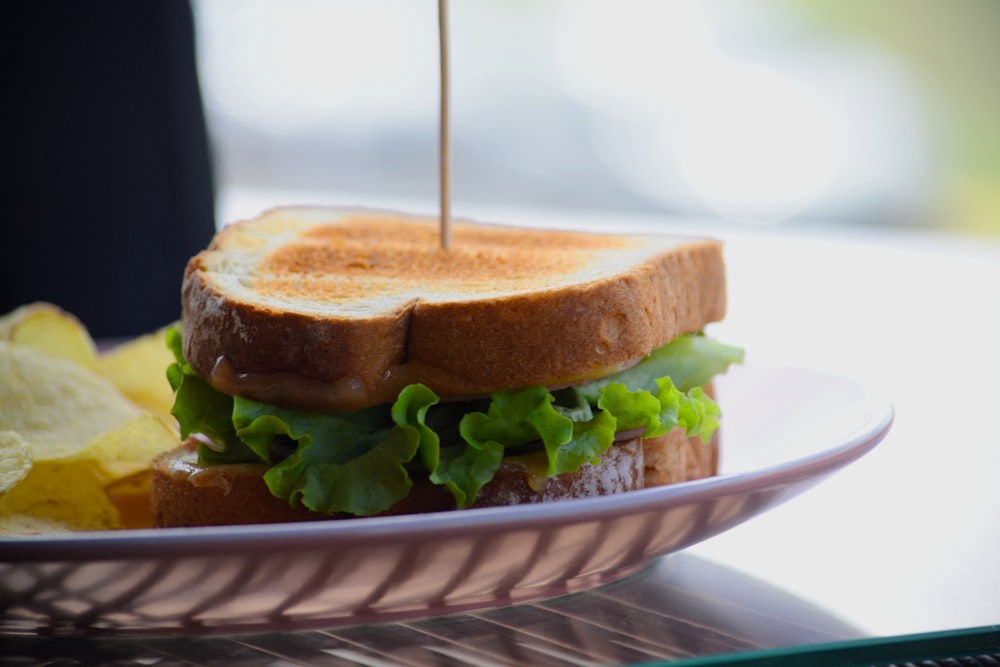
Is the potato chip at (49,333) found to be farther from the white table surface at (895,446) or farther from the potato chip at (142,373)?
the white table surface at (895,446)

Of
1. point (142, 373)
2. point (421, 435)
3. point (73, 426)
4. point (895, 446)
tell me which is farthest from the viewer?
point (142, 373)

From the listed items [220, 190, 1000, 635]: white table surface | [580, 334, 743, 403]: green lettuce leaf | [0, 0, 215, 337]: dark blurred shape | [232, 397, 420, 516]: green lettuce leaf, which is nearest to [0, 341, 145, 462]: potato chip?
[232, 397, 420, 516]: green lettuce leaf

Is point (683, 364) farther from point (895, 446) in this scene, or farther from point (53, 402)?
point (53, 402)

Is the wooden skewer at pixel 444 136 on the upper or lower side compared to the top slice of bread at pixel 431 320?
upper

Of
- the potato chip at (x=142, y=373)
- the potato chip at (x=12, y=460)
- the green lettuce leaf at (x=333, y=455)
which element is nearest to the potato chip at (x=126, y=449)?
the potato chip at (x=12, y=460)

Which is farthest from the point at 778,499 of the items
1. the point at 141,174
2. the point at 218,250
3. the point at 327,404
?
the point at 141,174

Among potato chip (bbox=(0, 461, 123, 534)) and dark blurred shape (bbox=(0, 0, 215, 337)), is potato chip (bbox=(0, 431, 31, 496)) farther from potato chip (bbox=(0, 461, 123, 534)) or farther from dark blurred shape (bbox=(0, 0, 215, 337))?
dark blurred shape (bbox=(0, 0, 215, 337))

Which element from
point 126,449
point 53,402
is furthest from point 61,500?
point 53,402

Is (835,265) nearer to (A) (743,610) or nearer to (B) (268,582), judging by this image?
(A) (743,610)
